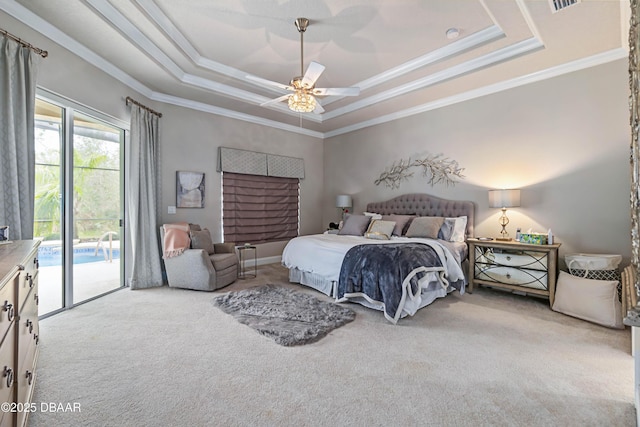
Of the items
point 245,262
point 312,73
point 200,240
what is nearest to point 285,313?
point 200,240

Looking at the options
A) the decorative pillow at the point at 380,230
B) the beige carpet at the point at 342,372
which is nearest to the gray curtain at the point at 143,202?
the beige carpet at the point at 342,372

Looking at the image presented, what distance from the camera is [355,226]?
4.93 metres

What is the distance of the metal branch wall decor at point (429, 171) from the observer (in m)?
4.79

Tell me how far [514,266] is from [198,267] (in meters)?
4.22

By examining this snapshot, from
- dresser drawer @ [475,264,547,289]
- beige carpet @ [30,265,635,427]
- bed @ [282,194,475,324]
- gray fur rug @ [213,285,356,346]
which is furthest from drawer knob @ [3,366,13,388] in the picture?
dresser drawer @ [475,264,547,289]

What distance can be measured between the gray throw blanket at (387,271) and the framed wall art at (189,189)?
10.0 ft

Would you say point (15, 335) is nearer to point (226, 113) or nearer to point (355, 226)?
point (355, 226)

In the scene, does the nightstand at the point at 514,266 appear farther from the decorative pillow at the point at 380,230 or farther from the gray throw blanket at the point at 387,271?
the decorative pillow at the point at 380,230

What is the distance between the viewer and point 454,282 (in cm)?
383

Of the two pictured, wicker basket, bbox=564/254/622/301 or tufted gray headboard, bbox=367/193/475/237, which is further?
tufted gray headboard, bbox=367/193/475/237

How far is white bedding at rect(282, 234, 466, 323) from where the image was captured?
338 centimetres

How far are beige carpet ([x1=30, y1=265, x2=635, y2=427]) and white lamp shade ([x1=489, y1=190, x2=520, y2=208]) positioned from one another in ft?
4.64

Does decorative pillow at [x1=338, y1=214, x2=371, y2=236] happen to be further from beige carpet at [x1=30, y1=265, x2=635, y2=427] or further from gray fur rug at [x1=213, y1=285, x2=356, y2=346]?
beige carpet at [x1=30, y1=265, x2=635, y2=427]

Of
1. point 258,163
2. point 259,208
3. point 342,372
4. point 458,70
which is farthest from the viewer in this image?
point 259,208
